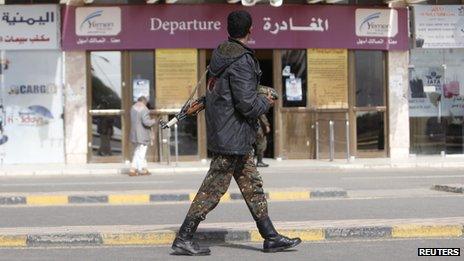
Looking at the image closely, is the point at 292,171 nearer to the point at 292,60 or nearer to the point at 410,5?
the point at 292,60

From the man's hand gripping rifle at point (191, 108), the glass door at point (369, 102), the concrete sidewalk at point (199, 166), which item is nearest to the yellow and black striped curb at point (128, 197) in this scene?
the man's hand gripping rifle at point (191, 108)

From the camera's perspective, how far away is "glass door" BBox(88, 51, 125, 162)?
69.3 ft

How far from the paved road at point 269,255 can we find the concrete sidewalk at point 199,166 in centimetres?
1154

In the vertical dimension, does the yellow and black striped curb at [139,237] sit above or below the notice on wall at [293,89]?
below

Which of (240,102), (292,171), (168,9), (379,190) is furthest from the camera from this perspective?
(168,9)

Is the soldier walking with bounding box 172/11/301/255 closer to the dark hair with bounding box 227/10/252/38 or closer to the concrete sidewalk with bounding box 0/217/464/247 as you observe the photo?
the dark hair with bounding box 227/10/252/38

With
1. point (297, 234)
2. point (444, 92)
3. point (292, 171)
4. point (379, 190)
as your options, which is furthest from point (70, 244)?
point (444, 92)

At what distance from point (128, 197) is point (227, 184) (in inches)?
211

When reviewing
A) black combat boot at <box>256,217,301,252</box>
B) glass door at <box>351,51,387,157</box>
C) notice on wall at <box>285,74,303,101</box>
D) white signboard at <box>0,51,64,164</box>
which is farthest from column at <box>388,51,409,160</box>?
black combat boot at <box>256,217,301,252</box>

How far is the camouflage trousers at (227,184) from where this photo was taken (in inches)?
272

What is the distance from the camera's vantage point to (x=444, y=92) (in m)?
22.6

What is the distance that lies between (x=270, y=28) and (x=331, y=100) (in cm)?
263

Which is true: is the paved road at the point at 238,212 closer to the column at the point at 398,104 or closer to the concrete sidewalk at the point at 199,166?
the concrete sidewalk at the point at 199,166

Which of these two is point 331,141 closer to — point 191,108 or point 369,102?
point 369,102
